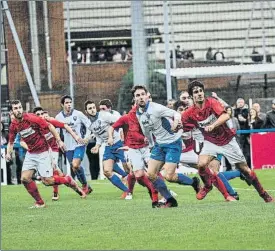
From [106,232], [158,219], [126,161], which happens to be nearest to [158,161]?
[158,219]

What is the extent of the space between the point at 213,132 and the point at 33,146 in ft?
10.9

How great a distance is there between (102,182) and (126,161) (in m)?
4.15

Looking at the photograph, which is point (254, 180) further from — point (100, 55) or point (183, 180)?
point (100, 55)

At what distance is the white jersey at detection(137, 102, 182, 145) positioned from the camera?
17.2m

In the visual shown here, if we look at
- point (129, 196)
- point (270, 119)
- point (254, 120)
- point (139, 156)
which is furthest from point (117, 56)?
point (139, 156)

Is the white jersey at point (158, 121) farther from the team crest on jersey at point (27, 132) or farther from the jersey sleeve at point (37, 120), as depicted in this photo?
the team crest on jersey at point (27, 132)

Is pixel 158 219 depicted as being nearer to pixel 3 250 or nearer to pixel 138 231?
pixel 138 231

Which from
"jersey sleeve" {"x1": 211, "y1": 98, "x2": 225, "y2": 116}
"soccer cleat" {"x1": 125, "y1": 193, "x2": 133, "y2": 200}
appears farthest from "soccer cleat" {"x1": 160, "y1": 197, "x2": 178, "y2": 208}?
"soccer cleat" {"x1": 125, "y1": 193, "x2": 133, "y2": 200}

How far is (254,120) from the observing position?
28016 millimetres

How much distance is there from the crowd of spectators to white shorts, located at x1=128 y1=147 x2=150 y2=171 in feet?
32.1

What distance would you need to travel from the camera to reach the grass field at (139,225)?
11969 mm

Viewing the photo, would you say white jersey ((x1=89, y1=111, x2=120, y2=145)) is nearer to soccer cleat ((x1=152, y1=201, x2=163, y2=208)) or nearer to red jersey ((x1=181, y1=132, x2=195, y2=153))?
red jersey ((x1=181, y1=132, x2=195, y2=153))

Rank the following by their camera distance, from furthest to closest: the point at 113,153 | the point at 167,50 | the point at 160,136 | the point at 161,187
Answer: the point at 167,50 → the point at 113,153 → the point at 160,136 → the point at 161,187

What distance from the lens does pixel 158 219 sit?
14.8 metres
